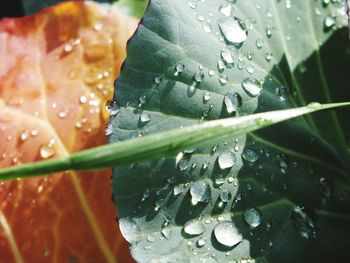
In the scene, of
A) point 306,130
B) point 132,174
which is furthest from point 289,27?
point 132,174

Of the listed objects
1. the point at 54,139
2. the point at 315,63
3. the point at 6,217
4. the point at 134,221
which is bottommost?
the point at 6,217

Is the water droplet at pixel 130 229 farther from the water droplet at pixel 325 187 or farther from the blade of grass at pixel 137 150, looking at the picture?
the water droplet at pixel 325 187

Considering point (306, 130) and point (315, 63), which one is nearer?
point (306, 130)

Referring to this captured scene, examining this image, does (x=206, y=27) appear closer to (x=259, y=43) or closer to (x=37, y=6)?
(x=259, y=43)

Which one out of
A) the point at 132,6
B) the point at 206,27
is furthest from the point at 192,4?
the point at 132,6

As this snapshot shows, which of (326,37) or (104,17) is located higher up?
(326,37)

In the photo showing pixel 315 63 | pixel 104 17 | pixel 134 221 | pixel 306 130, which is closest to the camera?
pixel 134 221

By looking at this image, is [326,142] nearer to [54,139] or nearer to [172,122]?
[172,122]
